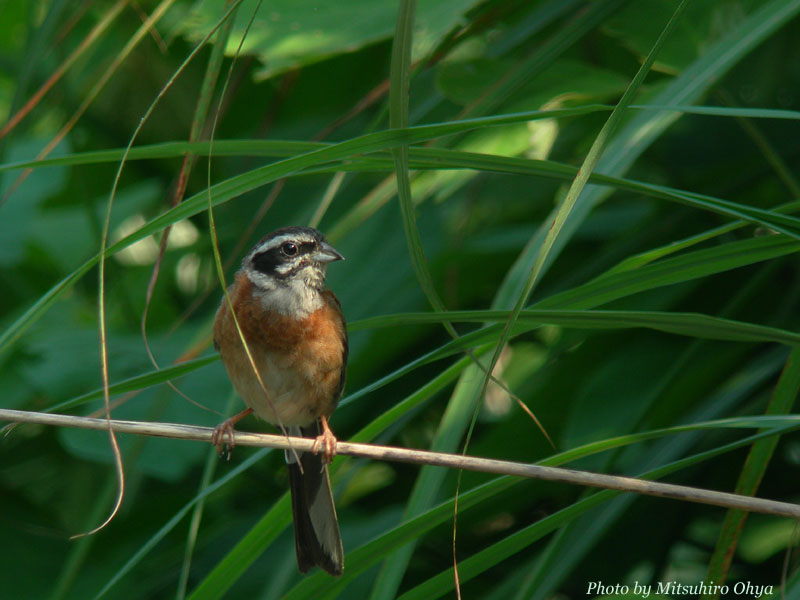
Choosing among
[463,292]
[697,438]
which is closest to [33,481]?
[463,292]

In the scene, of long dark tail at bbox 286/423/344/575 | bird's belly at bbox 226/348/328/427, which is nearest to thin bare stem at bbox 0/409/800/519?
long dark tail at bbox 286/423/344/575

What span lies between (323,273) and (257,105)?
1.58m

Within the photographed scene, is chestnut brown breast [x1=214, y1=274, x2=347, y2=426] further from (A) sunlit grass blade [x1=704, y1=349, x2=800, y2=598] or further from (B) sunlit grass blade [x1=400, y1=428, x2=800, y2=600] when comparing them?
(A) sunlit grass blade [x1=704, y1=349, x2=800, y2=598]

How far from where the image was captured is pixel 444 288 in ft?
11.1

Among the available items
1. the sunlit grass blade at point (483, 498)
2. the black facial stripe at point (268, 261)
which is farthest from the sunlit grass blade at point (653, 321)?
the black facial stripe at point (268, 261)

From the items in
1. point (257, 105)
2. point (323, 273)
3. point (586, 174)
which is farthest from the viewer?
point (257, 105)

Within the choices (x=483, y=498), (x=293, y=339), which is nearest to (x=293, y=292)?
(x=293, y=339)

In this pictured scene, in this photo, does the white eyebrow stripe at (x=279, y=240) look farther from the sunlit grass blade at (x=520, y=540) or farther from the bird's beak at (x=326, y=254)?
the sunlit grass blade at (x=520, y=540)

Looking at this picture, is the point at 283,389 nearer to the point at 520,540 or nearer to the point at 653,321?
the point at 520,540

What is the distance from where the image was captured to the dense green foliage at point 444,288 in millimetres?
1800

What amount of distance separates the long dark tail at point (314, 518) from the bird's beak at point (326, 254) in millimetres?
647

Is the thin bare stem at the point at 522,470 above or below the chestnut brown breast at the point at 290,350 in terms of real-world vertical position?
above

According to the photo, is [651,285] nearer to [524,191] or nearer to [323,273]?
[323,273]

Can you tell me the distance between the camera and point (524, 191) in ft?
11.2
